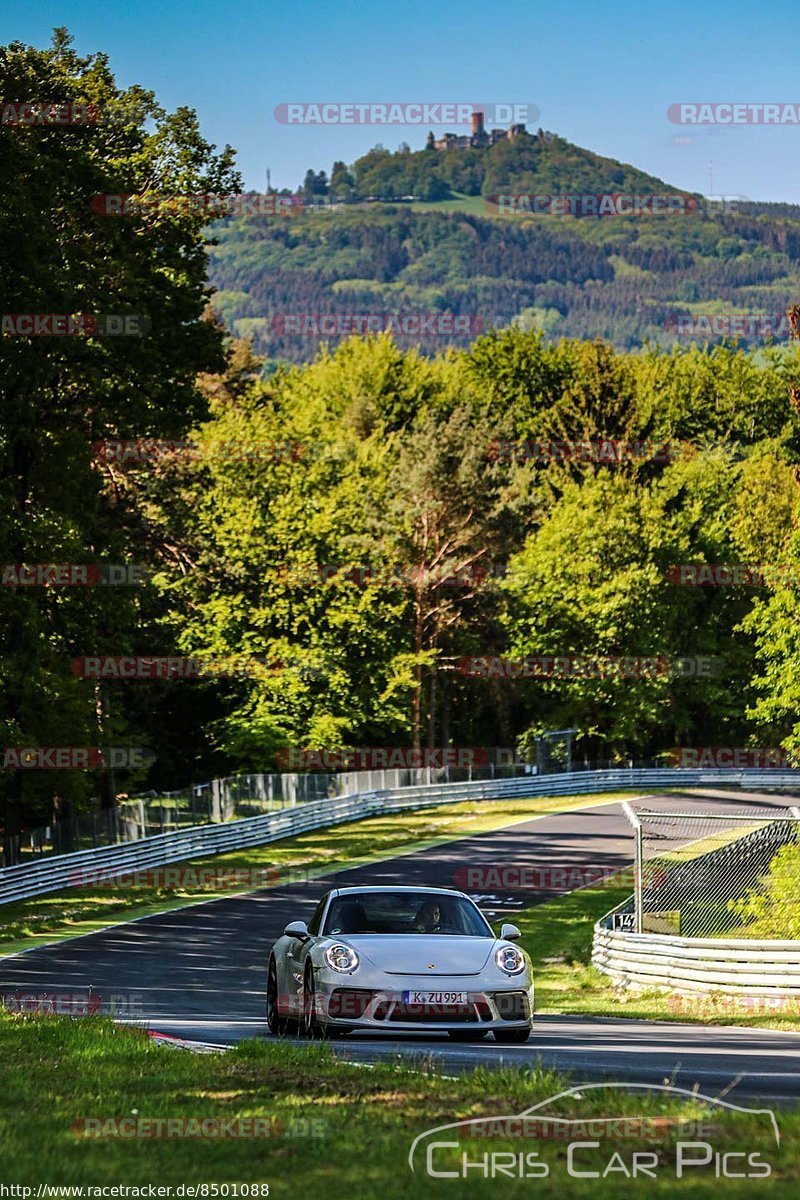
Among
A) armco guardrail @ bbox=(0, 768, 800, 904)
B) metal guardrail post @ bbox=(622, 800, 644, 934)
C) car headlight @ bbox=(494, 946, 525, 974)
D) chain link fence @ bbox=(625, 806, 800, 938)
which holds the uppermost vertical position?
car headlight @ bbox=(494, 946, 525, 974)

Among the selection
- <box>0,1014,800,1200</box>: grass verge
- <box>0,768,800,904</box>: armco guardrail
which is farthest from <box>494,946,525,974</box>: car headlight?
<box>0,768,800,904</box>: armco guardrail

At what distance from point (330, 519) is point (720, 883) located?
3327 centimetres

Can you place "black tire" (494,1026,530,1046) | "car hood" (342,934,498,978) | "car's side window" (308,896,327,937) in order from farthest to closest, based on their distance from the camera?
1. "car's side window" (308,896,327,937)
2. "black tire" (494,1026,530,1046)
3. "car hood" (342,934,498,978)

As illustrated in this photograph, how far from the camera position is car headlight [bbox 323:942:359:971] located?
41.6ft

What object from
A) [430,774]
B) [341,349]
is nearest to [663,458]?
[341,349]

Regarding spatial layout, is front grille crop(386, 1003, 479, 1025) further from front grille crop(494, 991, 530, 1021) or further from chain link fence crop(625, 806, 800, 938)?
chain link fence crop(625, 806, 800, 938)

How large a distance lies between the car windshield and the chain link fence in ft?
23.8

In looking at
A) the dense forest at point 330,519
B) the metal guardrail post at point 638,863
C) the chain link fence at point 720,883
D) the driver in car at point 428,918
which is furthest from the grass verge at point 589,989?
the dense forest at point 330,519

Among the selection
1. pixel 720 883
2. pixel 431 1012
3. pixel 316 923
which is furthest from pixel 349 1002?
pixel 720 883

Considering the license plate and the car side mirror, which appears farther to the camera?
the car side mirror

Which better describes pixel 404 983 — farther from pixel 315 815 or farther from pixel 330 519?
pixel 330 519

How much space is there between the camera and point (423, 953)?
12805 millimetres

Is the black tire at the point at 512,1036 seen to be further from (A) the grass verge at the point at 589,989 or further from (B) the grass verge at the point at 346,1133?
(A) the grass verge at the point at 589,989

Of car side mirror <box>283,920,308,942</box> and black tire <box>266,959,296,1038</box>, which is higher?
car side mirror <box>283,920,308,942</box>
